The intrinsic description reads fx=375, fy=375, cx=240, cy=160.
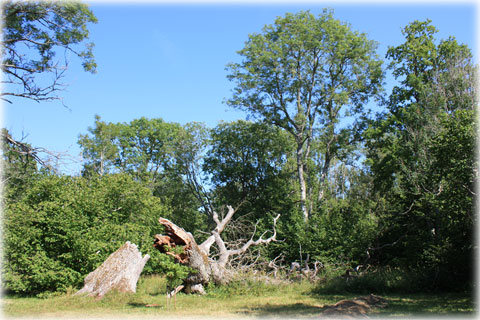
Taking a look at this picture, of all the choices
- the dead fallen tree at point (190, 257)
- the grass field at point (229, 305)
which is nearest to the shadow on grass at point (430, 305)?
the grass field at point (229, 305)

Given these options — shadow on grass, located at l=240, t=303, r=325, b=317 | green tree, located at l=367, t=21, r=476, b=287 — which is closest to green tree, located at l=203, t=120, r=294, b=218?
green tree, located at l=367, t=21, r=476, b=287

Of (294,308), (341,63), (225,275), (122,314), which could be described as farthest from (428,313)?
(341,63)

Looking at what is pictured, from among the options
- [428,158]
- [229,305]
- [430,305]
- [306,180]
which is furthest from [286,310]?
[306,180]

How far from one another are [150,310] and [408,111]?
15900 mm

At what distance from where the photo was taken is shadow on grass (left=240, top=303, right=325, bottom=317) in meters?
9.61

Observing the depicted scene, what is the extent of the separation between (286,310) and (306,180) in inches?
707

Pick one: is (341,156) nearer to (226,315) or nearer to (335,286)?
(335,286)

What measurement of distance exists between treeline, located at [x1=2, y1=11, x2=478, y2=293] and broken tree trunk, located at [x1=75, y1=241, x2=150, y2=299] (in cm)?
155

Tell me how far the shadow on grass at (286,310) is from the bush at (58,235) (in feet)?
24.0

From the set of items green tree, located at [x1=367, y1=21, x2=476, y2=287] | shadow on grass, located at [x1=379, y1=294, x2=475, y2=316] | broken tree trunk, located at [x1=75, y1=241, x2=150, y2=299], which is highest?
green tree, located at [x1=367, y1=21, x2=476, y2=287]

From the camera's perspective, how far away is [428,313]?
955 centimetres

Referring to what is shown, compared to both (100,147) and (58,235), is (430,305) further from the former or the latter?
(100,147)

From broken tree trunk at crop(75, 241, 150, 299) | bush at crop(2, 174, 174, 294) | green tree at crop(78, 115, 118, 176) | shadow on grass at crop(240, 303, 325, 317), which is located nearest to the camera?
shadow on grass at crop(240, 303, 325, 317)

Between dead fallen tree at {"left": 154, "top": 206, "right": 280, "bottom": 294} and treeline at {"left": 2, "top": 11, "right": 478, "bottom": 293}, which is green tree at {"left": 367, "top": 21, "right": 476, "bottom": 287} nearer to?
treeline at {"left": 2, "top": 11, "right": 478, "bottom": 293}
